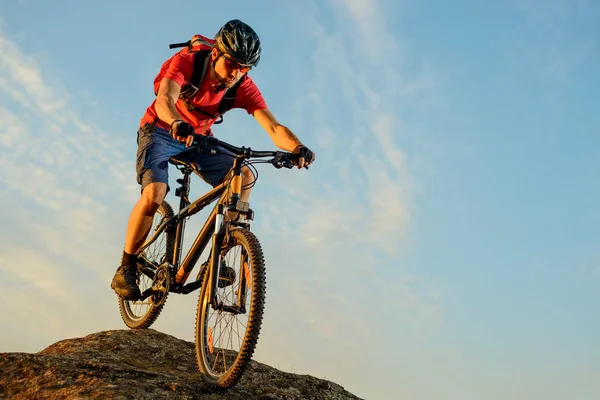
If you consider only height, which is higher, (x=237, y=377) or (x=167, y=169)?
(x=167, y=169)

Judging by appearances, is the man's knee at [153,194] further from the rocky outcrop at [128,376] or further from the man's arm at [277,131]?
the rocky outcrop at [128,376]

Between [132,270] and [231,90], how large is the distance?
8.72ft

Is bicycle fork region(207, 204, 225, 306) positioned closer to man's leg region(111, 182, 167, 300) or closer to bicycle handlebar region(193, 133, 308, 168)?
bicycle handlebar region(193, 133, 308, 168)

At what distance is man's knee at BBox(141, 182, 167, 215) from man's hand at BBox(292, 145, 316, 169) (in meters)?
1.83

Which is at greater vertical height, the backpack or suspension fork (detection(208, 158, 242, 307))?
the backpack

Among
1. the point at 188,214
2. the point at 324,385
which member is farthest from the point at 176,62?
the point at 324,385

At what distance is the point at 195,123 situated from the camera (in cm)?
775

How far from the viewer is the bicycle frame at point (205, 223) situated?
6.47 meters

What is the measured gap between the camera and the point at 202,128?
25.7 ft

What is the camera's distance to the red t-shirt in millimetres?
7312

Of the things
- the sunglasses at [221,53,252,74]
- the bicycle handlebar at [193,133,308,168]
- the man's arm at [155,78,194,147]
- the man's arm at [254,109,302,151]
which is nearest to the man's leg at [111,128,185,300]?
the man's arm at [155,78,194,147]

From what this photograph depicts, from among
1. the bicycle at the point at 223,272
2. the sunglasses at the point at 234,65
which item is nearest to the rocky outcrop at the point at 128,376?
the bicycle at the point at 223,272

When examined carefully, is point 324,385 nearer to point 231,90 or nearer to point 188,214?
point 188,214

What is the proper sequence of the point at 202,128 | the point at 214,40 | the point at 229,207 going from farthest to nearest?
1. the point at 202,128
2. the point at 214,40
3. the point at 229,207
